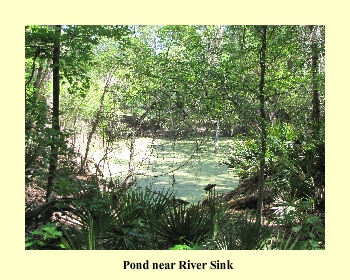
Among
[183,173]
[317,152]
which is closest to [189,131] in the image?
[317,152]

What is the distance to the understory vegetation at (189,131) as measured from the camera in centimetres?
328

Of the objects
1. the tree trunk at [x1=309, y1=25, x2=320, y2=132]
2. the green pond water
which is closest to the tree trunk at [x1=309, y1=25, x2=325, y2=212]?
the tree trunk at [x1=309, y1=25, x2=320, y2=132]

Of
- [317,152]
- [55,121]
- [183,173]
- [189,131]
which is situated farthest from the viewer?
[183,173]

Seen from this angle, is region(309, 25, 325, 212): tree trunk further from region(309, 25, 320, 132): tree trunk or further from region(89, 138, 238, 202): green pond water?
region(89, 138, 238, 202): green pond water

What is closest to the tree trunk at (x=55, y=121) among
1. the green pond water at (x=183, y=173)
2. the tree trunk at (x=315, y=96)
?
the tree trunk at (x=315, y=96)

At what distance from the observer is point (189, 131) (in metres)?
6.42

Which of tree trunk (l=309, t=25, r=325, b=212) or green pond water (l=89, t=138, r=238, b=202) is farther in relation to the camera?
green pond water (l=89, t=138, r=238, b=202)

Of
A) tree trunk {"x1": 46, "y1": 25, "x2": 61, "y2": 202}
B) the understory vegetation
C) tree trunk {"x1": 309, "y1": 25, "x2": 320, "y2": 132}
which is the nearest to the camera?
the understory vegetation

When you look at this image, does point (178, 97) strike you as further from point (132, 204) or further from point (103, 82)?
point (103, 82)

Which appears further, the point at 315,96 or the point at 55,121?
the point at 315,96

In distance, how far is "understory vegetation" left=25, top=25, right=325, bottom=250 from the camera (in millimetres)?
3281

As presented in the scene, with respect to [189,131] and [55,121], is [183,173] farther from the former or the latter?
[55,121]

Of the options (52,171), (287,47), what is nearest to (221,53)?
(287,47)

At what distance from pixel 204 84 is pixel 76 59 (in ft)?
5.24
